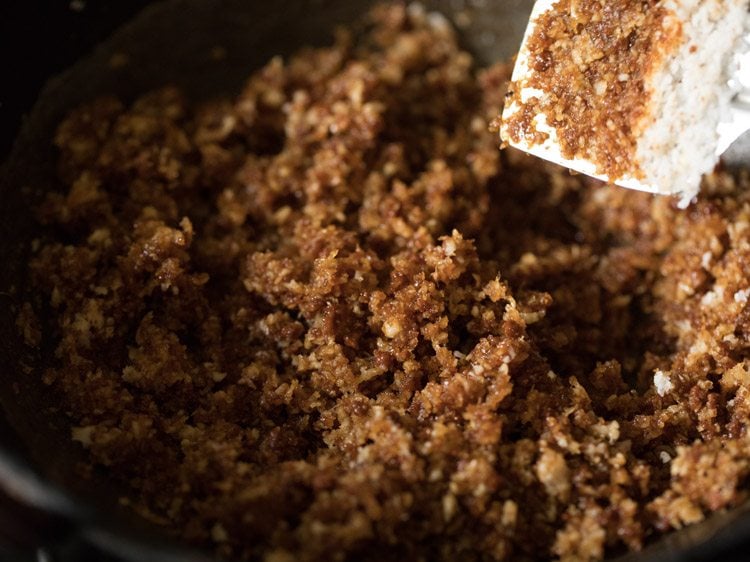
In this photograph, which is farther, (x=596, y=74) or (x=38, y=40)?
(x=38, y=40)

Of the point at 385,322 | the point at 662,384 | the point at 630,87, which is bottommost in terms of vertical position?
the point at 662,384

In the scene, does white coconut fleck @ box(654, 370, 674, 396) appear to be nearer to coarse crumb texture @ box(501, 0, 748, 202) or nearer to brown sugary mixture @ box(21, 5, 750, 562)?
brown sugary mixture @ box(21, 5, 750, 562)

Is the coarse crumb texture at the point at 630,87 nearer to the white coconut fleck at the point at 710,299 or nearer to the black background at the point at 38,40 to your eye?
the white coconut fleck at the point at 710,299

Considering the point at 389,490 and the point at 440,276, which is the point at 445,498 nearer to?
the point at 389,490

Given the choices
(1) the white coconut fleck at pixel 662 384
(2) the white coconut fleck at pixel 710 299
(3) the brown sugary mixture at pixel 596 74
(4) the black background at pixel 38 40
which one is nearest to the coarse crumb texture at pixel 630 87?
(3) the brown sugary mixture at pixel 596 74

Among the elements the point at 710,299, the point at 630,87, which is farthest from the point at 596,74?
the point at 710,299

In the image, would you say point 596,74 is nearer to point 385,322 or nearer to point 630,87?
point 630,87

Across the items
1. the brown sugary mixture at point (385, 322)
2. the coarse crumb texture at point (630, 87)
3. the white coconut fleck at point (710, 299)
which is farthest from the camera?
the white coconut fleck at point (710, 299)
